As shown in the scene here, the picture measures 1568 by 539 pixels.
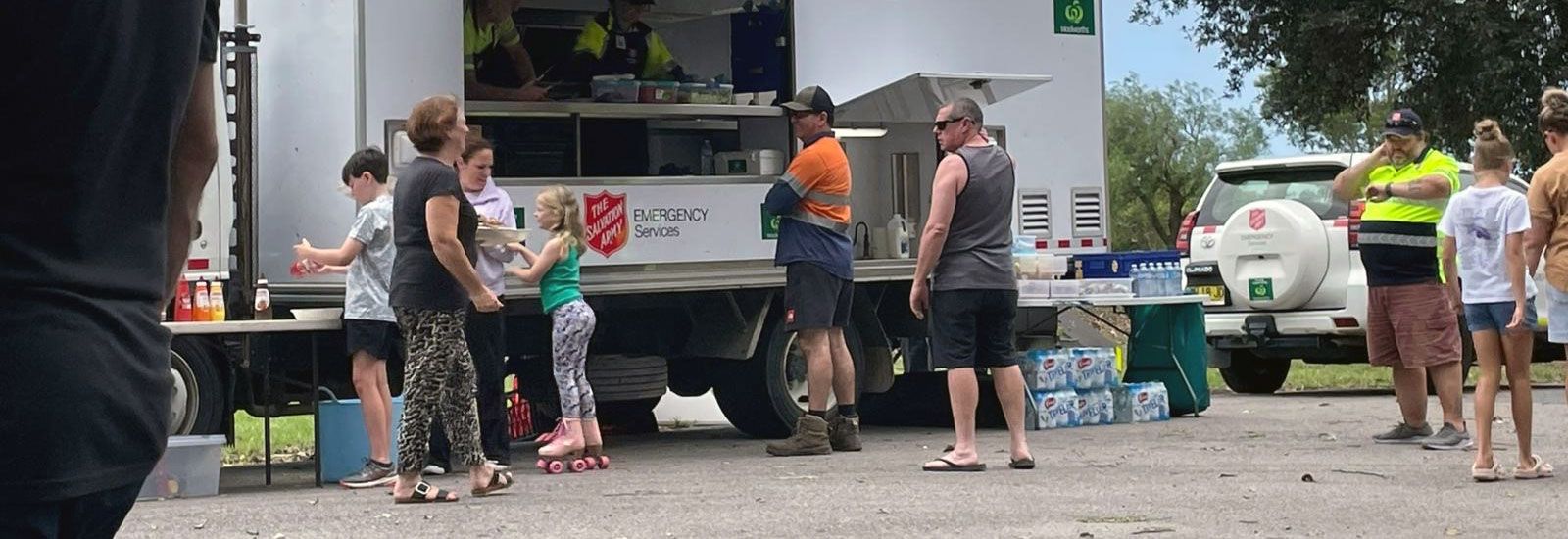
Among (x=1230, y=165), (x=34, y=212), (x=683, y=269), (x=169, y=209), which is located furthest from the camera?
(x=1230, y=165)

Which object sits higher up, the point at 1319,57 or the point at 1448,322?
the point at 1319,57

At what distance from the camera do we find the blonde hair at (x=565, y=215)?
9516mm

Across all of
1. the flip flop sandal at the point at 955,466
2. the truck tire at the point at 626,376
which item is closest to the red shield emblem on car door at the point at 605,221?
the truck tire at the point at 626,376

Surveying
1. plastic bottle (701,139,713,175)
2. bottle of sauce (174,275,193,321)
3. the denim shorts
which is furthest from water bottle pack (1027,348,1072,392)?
bottle of sauce (174,275,193,321)

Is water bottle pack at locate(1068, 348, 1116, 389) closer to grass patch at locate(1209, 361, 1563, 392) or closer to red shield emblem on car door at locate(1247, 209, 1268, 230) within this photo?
red shield emblem on car door at locate(1247, 209, 1268, 230)

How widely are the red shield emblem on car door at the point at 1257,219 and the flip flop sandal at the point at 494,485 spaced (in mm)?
7022

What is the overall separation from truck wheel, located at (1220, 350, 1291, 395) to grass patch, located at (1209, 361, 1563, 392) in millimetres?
489

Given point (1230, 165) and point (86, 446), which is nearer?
point (86, 446)

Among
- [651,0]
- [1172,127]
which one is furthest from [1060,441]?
[1172,127]

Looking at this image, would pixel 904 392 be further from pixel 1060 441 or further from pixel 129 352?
pixel 129 352

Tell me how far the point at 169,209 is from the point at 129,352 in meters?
0.29

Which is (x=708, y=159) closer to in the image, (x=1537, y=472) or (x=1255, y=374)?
(x=1537, y=472)

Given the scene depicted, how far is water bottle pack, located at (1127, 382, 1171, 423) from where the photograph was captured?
12336mm

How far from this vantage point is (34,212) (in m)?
2.18
